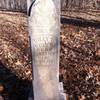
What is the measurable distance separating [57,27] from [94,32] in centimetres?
415

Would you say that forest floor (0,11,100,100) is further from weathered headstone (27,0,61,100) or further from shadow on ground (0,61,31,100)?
weathered headstone (27,0,61,100)

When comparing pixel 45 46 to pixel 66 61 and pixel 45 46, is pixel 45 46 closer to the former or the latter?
pixel 45 46

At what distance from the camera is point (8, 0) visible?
10.1 meters

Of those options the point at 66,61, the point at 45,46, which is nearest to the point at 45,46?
the point at 45,46

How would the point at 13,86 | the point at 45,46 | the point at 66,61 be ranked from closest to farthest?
the point at 45,46, the point at 13,86, the point at 66,61

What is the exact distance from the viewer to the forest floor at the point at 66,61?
5.85 m

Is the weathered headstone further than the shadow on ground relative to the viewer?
No

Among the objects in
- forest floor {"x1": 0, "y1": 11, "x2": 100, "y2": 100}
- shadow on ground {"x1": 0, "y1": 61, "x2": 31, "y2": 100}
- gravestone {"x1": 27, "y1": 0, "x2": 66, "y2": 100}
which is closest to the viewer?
gravestone {"x1": 27, "y1": 0, "x2": 66, "y2": 100}

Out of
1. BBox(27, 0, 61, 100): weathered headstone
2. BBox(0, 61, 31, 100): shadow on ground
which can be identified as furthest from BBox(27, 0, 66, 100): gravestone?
BBox(0, 61, 31, 100): shadow on ground

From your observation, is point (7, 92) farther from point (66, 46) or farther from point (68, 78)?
point (66, 46)

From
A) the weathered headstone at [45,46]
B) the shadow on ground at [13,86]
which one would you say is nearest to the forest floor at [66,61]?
the shadow on ground at [13,86]

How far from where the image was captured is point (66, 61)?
688 cm

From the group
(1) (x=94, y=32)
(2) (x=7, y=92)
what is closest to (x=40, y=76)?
(2) (x=7, y=92)

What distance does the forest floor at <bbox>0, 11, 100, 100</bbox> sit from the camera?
5854 millimetres
